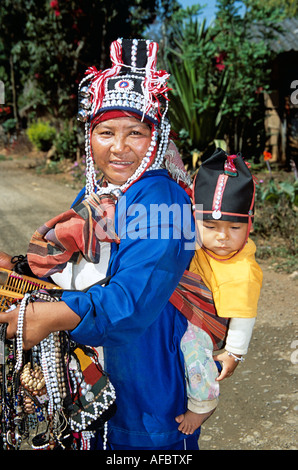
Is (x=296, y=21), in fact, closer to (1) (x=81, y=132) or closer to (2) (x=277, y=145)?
(2) (x=277, y=145)

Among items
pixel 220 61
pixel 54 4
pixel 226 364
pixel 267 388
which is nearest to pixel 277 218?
pixel 267 388

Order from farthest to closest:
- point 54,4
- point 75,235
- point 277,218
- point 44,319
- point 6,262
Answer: point 54,4
point 277,218
point 6,262
point 75,235
point 44,319

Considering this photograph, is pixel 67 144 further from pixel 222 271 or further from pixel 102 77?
pixel 222 271

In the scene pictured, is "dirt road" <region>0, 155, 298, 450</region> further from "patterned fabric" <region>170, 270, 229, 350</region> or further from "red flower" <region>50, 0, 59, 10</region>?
"red flower" <region>50, 0, 59, 10</region>

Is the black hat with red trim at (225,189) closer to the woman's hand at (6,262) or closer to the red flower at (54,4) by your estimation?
the woman's hand at (6,262)

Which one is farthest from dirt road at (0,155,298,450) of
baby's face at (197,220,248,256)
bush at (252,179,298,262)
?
baby's face at (197,220,248,256)

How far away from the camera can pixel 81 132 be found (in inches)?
536

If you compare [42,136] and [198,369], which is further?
[42,136]

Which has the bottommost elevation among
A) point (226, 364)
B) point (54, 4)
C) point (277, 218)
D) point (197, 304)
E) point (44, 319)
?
point (277, 218)

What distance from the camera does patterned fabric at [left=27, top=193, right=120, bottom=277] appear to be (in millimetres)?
1527

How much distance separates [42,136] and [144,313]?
50.0 ft

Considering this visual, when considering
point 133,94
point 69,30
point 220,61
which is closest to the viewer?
point 133,94

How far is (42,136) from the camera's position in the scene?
15.9 m

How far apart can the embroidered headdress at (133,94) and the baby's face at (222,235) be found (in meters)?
0.30
